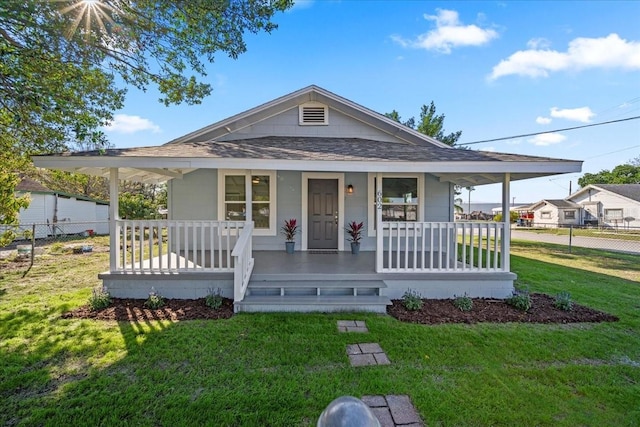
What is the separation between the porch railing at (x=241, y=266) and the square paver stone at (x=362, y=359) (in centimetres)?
219

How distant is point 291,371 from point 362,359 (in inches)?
33.8

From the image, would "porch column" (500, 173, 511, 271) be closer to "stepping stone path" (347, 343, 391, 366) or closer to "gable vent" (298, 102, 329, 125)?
"stepping stone path" (347, 343, 391, 366)

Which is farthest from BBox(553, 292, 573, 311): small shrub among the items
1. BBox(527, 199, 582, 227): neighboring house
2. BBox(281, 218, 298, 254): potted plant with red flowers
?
BBox(527, 199, 582, 227): neighboring house

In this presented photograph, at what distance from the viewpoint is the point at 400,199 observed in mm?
8258

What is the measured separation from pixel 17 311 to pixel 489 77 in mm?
17976

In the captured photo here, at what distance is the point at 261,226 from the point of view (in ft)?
26.9

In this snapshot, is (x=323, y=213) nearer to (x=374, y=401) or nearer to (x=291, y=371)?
(x=291, y=371)

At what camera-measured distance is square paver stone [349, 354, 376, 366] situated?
3375mm

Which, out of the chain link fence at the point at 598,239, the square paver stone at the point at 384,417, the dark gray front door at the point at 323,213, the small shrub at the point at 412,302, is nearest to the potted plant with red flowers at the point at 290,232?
the dark gray front door at the point at 323,213

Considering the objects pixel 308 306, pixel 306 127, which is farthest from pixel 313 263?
pixel 306 127

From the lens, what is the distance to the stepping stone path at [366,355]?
3398mm

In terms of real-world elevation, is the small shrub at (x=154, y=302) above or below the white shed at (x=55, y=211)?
below

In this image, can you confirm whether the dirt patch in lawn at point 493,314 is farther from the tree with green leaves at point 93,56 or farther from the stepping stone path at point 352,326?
the tree with green leaves at point 93,56

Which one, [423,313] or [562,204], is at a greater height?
[562,204]
